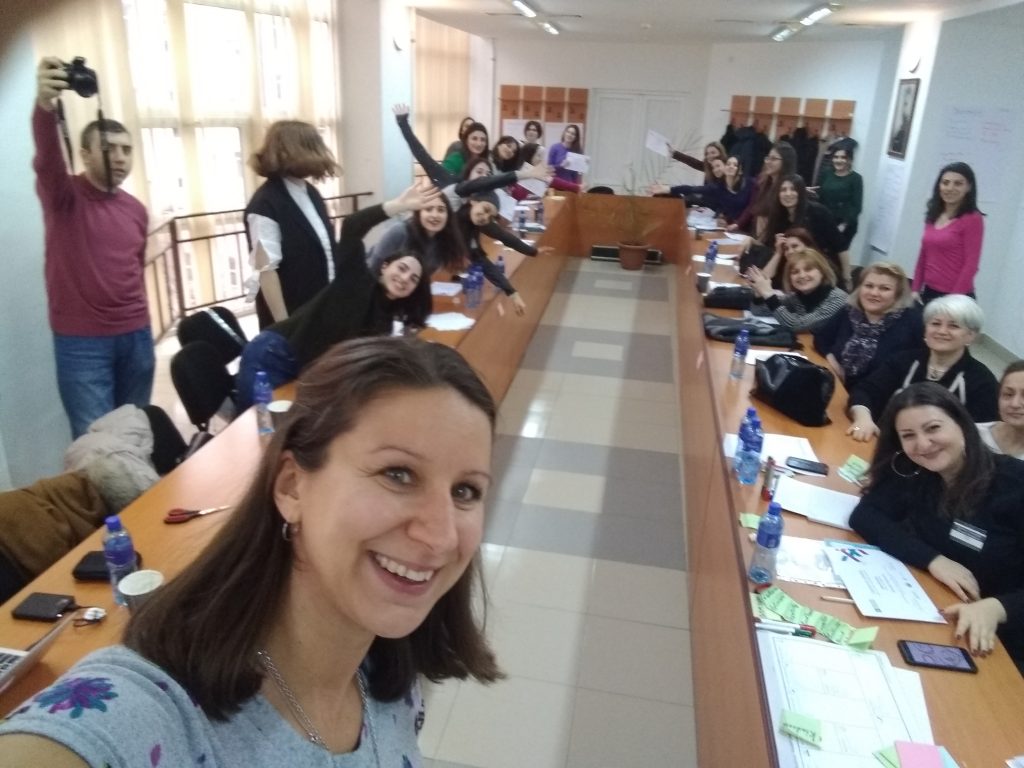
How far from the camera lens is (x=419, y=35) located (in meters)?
9.66

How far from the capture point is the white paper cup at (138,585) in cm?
151

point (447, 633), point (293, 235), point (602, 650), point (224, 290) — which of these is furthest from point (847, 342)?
point (224, 290)

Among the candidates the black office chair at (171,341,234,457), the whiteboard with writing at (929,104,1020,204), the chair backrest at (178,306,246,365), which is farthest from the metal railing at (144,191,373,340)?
the whiteboard with writing at (929,104,1020,204)

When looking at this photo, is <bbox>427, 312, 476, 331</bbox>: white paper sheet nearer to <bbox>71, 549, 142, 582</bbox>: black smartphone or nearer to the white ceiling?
<bbox>71, 549, 142, 582</bbox>: black smartphone

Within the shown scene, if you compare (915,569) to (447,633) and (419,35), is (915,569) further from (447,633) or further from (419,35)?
(419,35)

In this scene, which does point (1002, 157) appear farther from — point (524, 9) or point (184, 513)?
point (184, 513)

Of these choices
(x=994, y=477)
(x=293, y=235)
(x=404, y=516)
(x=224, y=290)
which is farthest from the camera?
(x=224, y=290)

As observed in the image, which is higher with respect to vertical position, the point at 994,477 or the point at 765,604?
the point at 994,477

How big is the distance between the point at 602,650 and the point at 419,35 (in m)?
9.28

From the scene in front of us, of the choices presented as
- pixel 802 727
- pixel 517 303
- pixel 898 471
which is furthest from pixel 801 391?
pixel 517 303

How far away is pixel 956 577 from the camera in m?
1.85

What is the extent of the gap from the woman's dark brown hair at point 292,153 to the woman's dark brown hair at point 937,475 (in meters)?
2.42

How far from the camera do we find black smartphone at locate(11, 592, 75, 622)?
5.07 ft

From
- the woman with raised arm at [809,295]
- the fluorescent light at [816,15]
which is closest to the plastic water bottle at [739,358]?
the woman with raised arm at [809,295]
